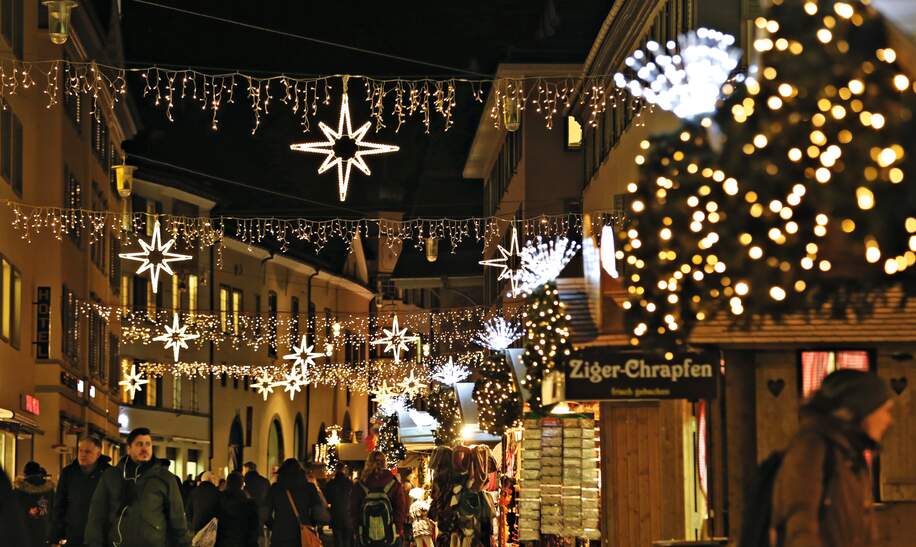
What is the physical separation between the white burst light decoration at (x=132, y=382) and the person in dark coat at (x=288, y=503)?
106 ft

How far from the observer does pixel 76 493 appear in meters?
17.8

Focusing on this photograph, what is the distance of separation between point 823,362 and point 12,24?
23297 mm

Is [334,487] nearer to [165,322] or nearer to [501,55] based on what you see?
[501,55]

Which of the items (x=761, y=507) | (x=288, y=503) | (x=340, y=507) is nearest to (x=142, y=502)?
(x=288, y=503)

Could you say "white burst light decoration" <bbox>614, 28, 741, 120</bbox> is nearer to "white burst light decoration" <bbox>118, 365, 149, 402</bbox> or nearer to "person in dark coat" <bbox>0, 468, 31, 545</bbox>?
"person in dark coat" <bbox>0, 468, 31, 545</bbox>

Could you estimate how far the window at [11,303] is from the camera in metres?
34.5

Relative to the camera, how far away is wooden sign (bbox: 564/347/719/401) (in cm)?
1409

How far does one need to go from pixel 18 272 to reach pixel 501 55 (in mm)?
17607

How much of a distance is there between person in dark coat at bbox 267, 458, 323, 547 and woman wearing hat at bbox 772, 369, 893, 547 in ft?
49.8

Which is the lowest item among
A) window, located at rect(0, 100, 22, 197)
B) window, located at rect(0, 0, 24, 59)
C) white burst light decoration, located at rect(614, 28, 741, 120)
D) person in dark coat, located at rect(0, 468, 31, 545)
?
person in dark coat, located at rect(0, 468, 31, 545)

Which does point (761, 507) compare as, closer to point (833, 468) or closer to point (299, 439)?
point (833, 468)

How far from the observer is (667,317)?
34.3 ft

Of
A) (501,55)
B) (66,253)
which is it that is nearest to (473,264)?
(501,55)

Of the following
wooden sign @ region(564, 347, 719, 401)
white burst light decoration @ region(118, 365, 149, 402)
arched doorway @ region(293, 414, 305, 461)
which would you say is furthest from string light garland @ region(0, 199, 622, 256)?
arched doorway @ region(293, 414, 305, 461)
